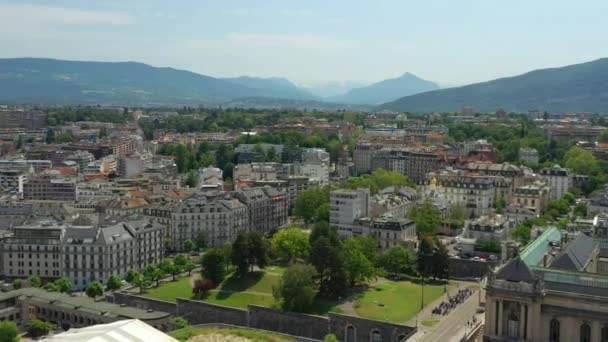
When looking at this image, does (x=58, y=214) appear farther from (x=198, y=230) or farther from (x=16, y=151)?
(x=16, y=151)

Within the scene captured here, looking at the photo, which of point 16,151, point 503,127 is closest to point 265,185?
point 16,151

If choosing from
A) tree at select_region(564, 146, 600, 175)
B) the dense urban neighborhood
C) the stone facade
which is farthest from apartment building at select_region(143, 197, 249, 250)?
tree at select_region(564, 146, 600, 175)

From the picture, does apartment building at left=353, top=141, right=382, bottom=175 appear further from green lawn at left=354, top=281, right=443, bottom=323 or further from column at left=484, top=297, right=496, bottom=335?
column at left=484, top=297, right=496, bottom=335

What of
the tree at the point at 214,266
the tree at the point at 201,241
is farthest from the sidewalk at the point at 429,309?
the tree at the point at 201,241

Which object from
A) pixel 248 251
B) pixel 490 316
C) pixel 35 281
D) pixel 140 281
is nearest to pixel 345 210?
pixel 248 251

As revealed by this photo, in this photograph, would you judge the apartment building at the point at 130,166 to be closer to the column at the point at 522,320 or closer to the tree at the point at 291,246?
the tree at the point at 291,246

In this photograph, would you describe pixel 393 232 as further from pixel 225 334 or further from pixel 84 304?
pixel 84 304
